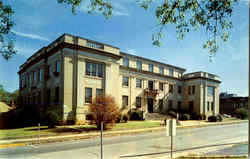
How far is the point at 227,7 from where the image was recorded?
3123 mm

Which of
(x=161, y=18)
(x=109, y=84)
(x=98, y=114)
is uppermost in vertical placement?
(x=161, y=18)

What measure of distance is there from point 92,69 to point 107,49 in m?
2.29

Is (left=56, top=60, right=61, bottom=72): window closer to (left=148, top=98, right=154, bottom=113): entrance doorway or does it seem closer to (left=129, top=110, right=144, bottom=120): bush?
(left=129, top=110, right=144, bottom=120): bush

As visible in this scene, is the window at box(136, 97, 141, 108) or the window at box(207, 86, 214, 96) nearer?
the window at box(136, 97, 141, 108)

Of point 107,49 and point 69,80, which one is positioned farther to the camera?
point 107,49

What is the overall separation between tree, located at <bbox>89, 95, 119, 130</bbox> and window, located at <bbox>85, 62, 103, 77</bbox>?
13.7ft

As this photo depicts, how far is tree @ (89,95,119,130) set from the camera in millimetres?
11289

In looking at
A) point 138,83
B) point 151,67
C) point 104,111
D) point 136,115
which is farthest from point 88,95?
point 151,67

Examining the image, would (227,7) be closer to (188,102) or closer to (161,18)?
(161,18)

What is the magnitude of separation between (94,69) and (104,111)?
5.22 metres

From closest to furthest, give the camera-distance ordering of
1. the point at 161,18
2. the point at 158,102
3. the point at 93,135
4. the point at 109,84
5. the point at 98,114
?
the point at 161,18 < the point at 93,135 < the point at 98,114 < the point at 109,84 < the point at 158,102

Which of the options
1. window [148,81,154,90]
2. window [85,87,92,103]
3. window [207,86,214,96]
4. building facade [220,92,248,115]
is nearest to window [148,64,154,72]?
window [148,81,154,90]

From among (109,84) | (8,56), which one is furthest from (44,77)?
(8,56)

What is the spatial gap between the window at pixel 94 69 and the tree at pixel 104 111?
418 centimetres
